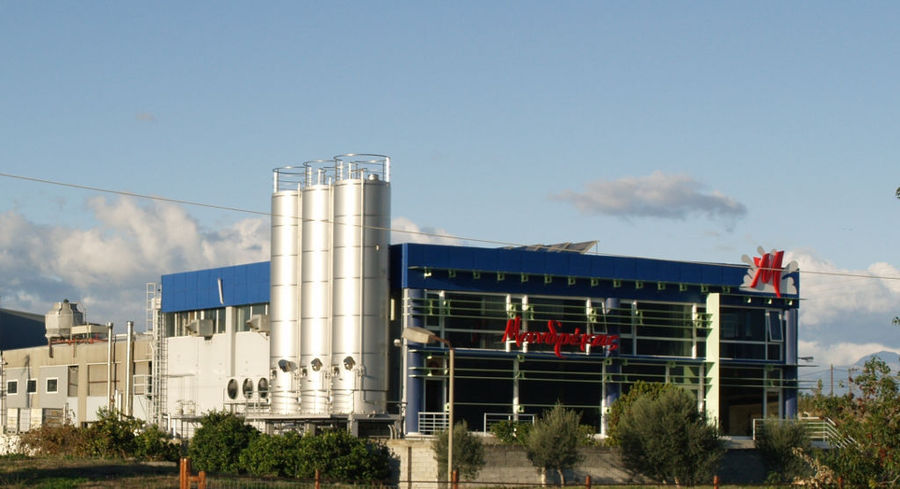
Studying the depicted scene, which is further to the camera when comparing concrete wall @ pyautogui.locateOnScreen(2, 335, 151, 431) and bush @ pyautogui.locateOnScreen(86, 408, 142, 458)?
concrete wall @ pyautogui.locateOnScreen(2, 335, 151, 431)

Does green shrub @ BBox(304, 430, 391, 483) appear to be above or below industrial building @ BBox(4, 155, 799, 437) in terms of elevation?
below

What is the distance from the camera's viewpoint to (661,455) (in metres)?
50.3

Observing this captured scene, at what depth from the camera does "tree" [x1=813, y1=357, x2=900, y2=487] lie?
33125mm

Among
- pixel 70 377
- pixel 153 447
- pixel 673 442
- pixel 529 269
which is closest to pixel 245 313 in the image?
pixel 153 447

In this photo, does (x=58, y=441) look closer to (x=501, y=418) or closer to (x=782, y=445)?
(x=501, y=418)

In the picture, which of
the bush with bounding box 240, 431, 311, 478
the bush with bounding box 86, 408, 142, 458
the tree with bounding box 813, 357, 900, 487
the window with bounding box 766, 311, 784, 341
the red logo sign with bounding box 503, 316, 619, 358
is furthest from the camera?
the window with bounding box 766, 311, 784, 341

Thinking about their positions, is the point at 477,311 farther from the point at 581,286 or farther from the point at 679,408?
the point at 679,408

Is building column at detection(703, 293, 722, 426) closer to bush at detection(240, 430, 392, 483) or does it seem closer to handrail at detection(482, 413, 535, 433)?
handrail at detection(482, 413, 535, 433)

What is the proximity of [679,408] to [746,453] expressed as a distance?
7497mm

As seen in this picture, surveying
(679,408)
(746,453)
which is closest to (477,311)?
(679,408)

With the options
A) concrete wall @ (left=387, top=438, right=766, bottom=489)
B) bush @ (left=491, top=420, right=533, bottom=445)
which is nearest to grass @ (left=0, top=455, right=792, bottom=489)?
concrete wall @ (left=387, top=438, right=766, bottom=489)

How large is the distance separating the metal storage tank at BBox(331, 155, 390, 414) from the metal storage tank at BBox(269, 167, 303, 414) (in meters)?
2.61

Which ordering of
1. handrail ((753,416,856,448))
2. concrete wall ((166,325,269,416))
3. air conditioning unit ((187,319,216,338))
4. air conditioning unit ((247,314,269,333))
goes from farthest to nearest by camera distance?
air conditioning unit ((187,319,216,338)), concrete wall ((166,325,269,416)), air conditioning unit ((247,314,269,333)), handrail ((753,416,856,448))

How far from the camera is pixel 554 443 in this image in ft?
163
